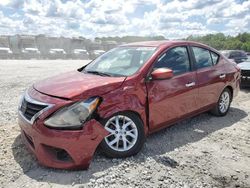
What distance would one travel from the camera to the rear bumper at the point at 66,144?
3.66 m

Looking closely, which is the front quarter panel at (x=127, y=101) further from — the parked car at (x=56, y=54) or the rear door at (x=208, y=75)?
the parked car at (x=56, y=54)

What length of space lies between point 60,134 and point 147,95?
1433mm

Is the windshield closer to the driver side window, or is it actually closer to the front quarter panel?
the driver side window

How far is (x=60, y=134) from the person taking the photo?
12.0 ft

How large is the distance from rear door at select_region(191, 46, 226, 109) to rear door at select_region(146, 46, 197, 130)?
23 centimetres

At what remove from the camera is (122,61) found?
200 inches

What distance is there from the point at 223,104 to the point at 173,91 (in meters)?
2.14

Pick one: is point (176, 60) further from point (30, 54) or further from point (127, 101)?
point (30, 54)

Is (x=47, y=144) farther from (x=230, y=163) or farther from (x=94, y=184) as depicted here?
(x=230, y=163)

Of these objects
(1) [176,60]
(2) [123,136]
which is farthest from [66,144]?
(1) [176,60]

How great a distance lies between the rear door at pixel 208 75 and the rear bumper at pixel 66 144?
8.05ft

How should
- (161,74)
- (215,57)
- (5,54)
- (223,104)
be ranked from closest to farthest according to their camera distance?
(161,74)
(215,57)
(223,104)
(5,54)

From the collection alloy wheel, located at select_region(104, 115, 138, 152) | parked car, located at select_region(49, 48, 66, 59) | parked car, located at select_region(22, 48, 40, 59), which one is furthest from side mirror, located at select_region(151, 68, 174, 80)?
parked car, located at select_region(49, 48, 66, 59)

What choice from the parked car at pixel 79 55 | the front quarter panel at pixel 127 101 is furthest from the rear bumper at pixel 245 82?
the parked car at pixel 79 55
